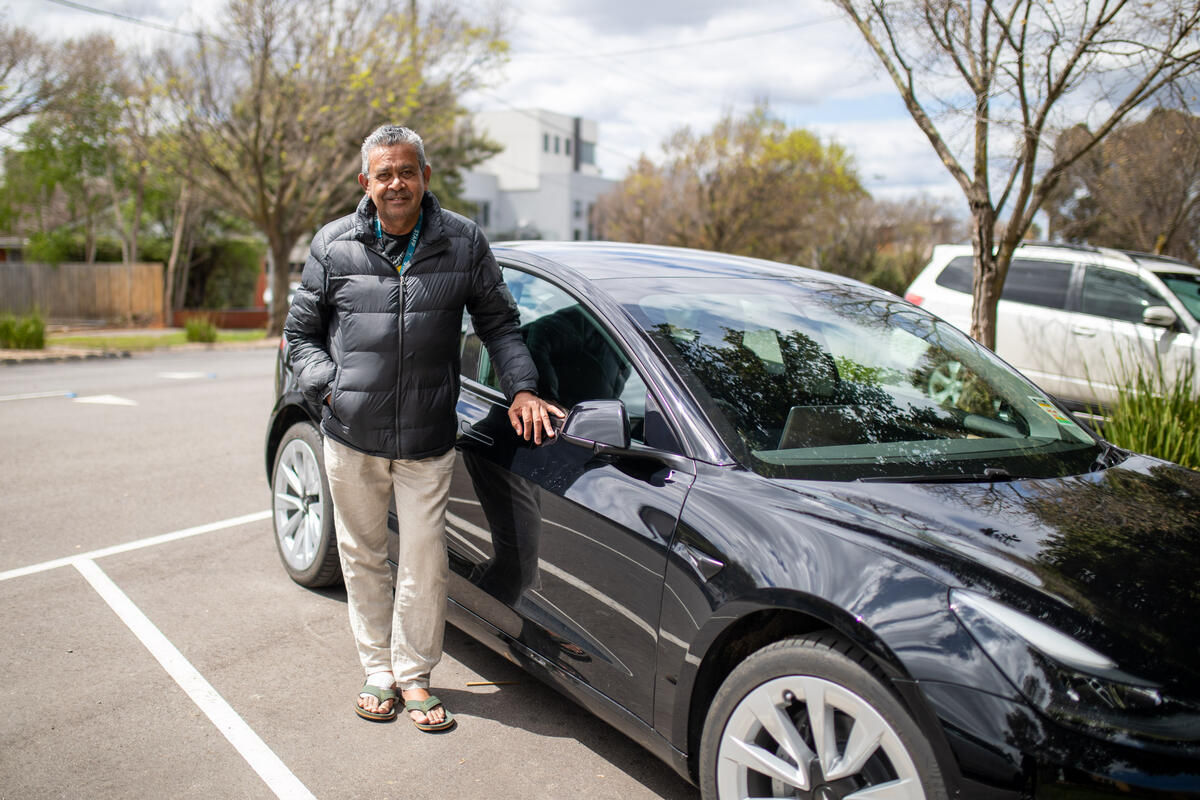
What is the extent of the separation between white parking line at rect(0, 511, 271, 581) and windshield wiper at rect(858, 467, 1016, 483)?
410 cm

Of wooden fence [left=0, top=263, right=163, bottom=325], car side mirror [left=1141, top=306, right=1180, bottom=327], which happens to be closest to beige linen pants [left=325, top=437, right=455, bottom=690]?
car side mirror [left=1141, top=306, right=1180, bottom=327]

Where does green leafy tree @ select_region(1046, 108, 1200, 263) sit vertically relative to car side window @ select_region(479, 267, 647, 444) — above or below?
above

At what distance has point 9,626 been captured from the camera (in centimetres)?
397

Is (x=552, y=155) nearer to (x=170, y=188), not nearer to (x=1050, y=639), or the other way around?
(x=170, y=188)

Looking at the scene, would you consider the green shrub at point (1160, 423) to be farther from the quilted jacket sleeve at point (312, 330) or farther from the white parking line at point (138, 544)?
the white parking line at point (138, 544)

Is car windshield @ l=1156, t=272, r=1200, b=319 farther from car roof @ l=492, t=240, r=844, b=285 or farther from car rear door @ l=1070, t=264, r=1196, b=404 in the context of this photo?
car roof @ l=492, t=240, r=844, b=285

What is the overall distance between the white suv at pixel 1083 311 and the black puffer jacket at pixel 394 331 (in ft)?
22.0

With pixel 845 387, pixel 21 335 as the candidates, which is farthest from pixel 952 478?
pixel 21 335

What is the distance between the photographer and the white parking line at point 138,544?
15.3 feet

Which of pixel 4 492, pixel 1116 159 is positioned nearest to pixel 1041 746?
Result: pixel 4 492

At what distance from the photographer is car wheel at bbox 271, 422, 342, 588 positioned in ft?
13.7

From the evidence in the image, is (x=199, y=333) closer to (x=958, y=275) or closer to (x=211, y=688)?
(x=958, y=275)

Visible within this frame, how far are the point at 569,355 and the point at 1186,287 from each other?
7602 mm

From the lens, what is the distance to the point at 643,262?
3.61 metres
